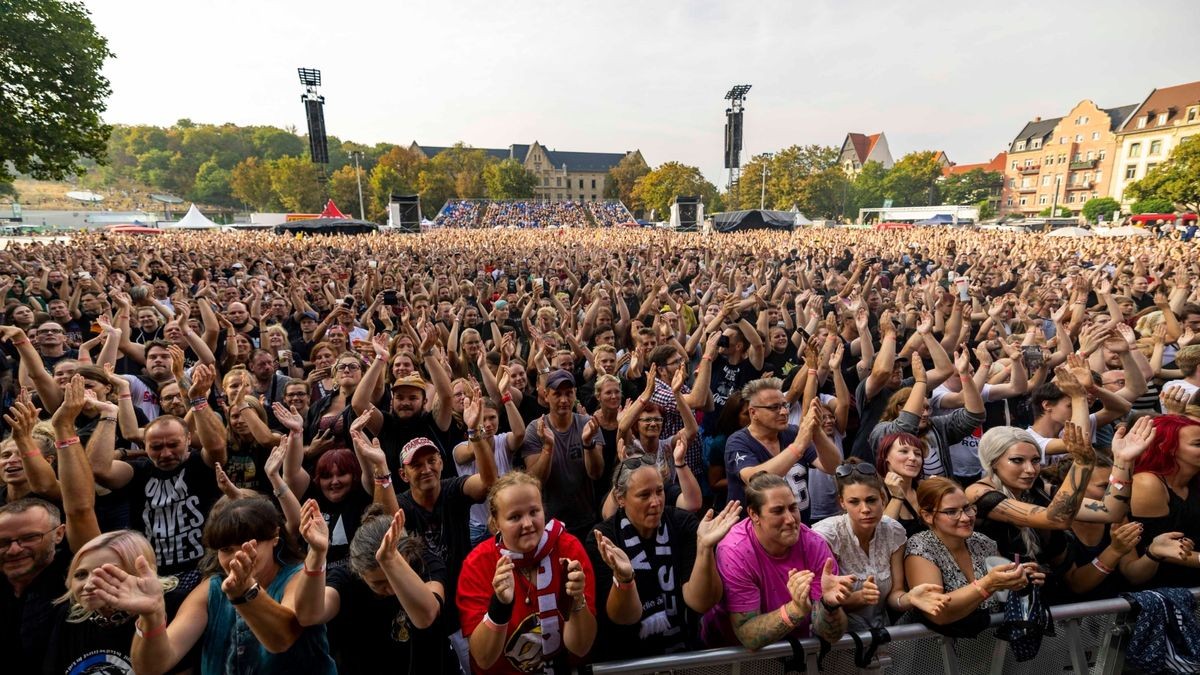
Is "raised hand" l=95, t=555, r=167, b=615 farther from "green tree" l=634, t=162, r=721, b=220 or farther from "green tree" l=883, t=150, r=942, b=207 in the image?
"green tree" l=883, t=150, r=942, b=207

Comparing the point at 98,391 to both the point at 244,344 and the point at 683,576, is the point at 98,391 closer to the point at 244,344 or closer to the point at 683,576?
the point at 244,344

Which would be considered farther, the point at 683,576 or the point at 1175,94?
the point at 1175,94

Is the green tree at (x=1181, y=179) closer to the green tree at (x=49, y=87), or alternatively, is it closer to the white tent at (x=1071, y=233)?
the white tent at (x=1071, y=233)

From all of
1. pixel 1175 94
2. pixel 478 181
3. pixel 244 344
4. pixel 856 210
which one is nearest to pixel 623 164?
pixel 478 181

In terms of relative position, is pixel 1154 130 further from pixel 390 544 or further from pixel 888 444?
pixel 390 544

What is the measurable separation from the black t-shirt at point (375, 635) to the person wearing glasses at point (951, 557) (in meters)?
2.11

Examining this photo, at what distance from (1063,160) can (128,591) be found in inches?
Result: 3846

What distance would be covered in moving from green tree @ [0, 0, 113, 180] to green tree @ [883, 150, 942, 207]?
7740cm

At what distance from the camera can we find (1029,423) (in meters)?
4.65

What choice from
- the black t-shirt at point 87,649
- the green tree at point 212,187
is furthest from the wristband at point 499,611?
the green tree at point 212,187

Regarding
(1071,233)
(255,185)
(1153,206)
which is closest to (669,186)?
(1153,206)

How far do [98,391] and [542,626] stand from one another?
3.69 metres

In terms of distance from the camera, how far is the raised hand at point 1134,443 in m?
2.63

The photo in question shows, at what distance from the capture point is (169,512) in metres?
3.09
